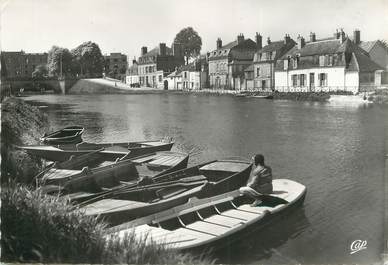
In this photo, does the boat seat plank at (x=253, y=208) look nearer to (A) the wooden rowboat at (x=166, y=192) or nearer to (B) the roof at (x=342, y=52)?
(A) the wooden rowboat at (x=166, y=192)

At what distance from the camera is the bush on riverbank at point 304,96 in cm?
4253

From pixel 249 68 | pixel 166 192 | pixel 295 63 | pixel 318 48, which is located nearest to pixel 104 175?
pixel 166 192

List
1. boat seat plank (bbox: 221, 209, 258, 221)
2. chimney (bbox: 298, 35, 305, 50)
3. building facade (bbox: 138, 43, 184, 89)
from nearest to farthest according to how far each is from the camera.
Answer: boat seat plank (bbox: 221, 209, 258, 221)
chimney (bbox: 298, 35, 305, 50)
building facade (bbox: 138, 43, 184, 89)

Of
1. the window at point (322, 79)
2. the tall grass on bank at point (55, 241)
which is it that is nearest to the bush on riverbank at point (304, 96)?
the window at point (322, 79)

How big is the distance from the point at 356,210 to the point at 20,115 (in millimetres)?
9357

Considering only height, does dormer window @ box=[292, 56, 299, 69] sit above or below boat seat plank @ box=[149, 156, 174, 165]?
above

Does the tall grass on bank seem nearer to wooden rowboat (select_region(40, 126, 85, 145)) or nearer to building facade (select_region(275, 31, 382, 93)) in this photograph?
wooden rowboat (select_region(40, 126, 85, 145))

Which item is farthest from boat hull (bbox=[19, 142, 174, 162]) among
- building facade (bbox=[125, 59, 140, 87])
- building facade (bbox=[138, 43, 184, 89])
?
building facade (bbox=[125, 59, 140, 87])

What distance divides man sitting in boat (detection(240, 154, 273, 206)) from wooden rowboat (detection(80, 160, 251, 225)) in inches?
38.7

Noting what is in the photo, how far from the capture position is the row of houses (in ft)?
143

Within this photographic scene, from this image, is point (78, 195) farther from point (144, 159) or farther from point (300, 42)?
point (300, 42)

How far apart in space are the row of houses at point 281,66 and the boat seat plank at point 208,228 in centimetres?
2666

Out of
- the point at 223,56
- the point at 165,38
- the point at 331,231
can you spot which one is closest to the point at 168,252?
the point at 331,231

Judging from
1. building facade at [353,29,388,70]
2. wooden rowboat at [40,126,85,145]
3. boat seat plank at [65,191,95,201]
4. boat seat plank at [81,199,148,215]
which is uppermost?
building facade at [353,29,388,70]
